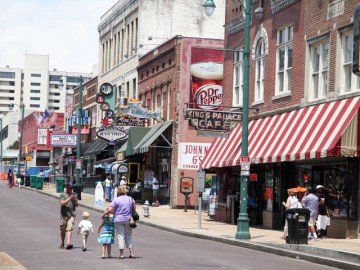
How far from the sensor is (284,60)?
34188 mm

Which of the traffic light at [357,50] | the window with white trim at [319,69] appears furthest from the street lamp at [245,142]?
the traffic light at [357,50]

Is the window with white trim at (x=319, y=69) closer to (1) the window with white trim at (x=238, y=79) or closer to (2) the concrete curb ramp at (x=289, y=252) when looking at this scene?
(2) the concrete curb ramp at (x=289, y=252)

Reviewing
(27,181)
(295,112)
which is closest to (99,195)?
(295,112)

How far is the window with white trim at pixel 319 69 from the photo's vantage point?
30453 millimetres

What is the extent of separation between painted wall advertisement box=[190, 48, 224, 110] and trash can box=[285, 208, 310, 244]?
78.5ft

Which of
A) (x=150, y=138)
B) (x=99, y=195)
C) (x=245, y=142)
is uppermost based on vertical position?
(x=150, y=138)

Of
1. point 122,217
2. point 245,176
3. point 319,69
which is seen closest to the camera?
point 122,217

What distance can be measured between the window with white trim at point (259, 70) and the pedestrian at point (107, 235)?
17363mm

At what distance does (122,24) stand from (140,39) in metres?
6.45

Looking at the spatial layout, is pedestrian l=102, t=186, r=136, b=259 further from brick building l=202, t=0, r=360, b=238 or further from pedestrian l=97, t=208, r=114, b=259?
brick building l=202, t=0, r=360, b=238

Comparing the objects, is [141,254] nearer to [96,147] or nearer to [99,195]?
[99,195]

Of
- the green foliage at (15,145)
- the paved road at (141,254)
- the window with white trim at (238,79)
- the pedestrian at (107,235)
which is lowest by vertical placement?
the paved road at (141,254)

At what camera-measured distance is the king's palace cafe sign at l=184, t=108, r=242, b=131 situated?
32.3 metres

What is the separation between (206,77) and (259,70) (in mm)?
11485
